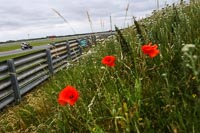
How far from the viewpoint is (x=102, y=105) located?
3.76m

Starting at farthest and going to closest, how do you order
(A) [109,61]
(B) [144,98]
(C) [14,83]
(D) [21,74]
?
(D) [21,74] < (C) [14,83] < (B) [144,98] < (A) [109,61]

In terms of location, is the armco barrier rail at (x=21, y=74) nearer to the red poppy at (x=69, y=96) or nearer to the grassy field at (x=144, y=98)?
the grassy field at (x=144, y=98)

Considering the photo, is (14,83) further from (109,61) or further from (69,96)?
(69,96)

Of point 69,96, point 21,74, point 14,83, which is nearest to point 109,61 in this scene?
point 69,96

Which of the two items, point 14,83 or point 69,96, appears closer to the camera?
point 69,96

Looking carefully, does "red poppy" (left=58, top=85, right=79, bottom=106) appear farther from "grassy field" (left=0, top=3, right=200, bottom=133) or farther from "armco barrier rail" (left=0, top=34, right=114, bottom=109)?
"armco barrier rail" (left=0, top=34, right=114, bottom=109)

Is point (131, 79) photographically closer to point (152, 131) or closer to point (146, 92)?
point (146, 92)

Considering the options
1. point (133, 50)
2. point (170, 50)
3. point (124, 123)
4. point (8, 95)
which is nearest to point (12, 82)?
point (8, 95)

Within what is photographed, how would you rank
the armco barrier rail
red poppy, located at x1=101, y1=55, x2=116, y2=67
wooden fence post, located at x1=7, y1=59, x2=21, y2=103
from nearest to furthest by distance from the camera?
red poppy, located at x1=101, y1=55, x2=116, y2=67, the armco barrier rail, wooden fence post, located at x1=7, y1=59, x2=21, y2=103

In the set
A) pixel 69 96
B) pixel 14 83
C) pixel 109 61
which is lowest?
pixel 14 83

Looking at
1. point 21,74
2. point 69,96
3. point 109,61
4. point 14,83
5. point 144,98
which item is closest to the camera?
point 69,96

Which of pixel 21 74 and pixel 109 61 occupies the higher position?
pixel 109 61

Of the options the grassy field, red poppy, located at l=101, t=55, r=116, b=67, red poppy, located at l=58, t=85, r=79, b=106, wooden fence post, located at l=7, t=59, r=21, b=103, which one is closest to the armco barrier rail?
wooden fence post, located at l=7, t=59, r=21, b=103

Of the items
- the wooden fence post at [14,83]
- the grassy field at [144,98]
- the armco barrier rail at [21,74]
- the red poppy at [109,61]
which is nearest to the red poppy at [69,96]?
the grassy field at [144,98]
